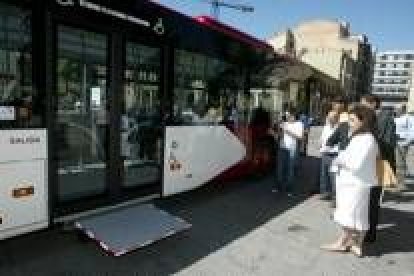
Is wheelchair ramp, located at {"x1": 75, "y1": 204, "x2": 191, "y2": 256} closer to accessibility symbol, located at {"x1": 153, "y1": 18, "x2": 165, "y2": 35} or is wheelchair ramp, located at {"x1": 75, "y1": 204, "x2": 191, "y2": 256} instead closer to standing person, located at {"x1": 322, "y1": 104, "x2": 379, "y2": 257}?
standing person, located at {"x1": 322, "y1": 104, "x2": 379, "y2": 257}

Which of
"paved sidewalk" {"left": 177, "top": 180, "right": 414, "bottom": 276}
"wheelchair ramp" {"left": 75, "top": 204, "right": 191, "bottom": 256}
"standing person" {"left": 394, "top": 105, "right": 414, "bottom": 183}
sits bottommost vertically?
"paved sidewalk" {"left": 177, "top": 180, "right": 414, "bottom": 276}

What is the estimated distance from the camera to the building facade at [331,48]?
69.8 metres

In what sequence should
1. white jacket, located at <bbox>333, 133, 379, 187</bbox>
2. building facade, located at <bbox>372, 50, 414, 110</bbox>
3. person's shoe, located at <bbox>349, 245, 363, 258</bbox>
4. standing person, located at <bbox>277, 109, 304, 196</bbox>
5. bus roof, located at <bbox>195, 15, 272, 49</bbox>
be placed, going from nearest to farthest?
white jacket, located at <bbox>333, 133, 379, 187</bbox>
person's shoe, located at <bbox>349, 245, 363, 258</bbox>
bus roof, located at <bbox>195, 15, 272, 49</bbox>
standing person, located at <bbox>277, 109, 304, 196</bbox>
building facade, located at <bbox>372, 50, 414, 110</bbox>

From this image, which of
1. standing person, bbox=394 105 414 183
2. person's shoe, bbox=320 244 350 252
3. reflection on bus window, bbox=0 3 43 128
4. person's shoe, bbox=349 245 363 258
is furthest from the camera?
standing person, bbox=394 105 414 183

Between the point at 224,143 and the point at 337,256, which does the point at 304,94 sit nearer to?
the point at 224,143

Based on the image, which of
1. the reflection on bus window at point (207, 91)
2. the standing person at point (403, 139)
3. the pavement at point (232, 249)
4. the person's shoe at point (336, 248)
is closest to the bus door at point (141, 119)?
the reflection on bus window at point (207, 91)

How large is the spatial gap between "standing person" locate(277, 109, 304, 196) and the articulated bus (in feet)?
2.84

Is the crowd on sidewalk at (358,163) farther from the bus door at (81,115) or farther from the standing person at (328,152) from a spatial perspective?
the bus door at (81,115)

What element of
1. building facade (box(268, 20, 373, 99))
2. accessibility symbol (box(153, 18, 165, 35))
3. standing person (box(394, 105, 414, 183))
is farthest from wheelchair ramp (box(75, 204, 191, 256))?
building facade (box(268, 20, 373, 99))

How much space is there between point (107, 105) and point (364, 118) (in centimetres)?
310

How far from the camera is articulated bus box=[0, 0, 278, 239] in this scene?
198 inches

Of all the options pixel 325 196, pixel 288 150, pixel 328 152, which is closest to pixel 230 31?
pixel 288 150

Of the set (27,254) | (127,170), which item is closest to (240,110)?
(127,170)

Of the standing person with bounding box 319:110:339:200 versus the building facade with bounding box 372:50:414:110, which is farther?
the building facade with bounding box 372:50:414:110
